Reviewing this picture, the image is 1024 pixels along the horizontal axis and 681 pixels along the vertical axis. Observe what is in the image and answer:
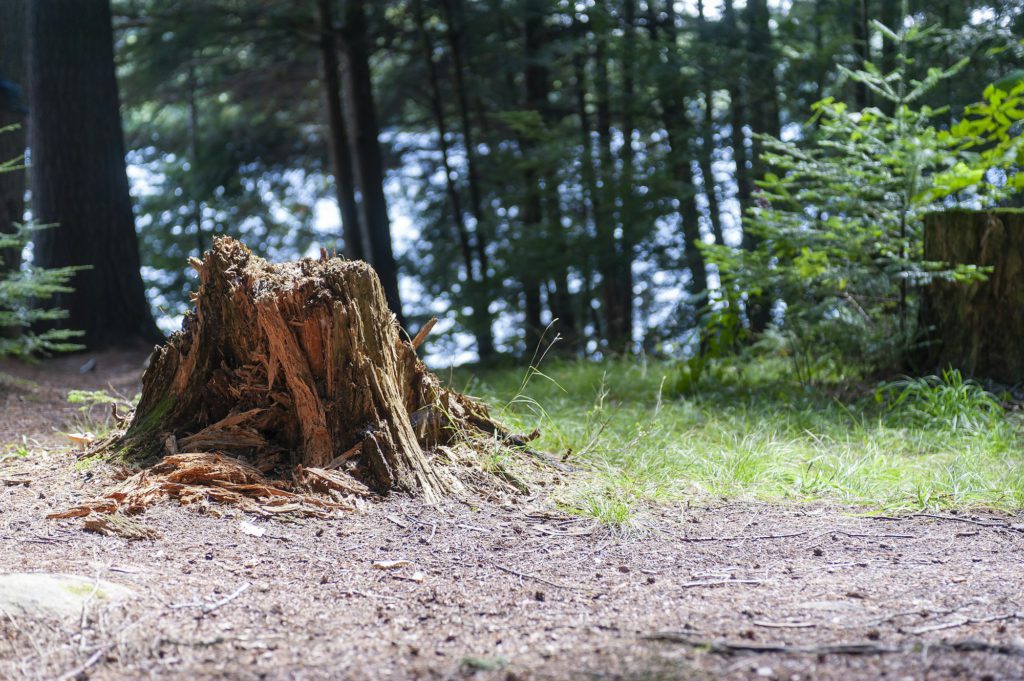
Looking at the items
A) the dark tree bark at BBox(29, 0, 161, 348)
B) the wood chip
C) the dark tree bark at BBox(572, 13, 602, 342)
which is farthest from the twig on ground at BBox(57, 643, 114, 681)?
the dark tree bark at BBox(572, 13, 602, 342)

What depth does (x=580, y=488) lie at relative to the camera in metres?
3.84

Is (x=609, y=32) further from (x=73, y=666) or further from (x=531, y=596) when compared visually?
(x=73, y=666)

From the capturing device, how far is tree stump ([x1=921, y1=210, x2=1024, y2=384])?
5945mm

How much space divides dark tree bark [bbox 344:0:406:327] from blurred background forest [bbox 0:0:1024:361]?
0.11 feet

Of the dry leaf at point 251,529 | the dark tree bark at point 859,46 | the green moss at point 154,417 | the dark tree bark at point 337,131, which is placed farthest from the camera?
the dark tree bark at point 337,131

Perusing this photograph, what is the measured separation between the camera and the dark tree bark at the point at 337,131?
39.5ft

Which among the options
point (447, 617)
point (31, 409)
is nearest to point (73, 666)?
point (447, 617)

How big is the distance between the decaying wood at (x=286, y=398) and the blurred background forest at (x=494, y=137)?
3081 mm

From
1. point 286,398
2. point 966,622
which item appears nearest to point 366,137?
point 286,398

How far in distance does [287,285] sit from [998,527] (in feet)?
9.90

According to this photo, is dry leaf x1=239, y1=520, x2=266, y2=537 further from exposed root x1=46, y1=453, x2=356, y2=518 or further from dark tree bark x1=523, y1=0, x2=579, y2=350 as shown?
dark tree bark x1=523, y1=0, x2=579, y2=350

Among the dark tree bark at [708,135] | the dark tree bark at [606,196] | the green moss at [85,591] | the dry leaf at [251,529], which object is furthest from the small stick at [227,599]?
the dark tree bark at [708,135]

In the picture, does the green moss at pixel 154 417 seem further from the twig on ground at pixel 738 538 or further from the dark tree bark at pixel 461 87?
the dark tree bark at pixel 461 87

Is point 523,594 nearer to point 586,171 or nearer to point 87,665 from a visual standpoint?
point 87,665
